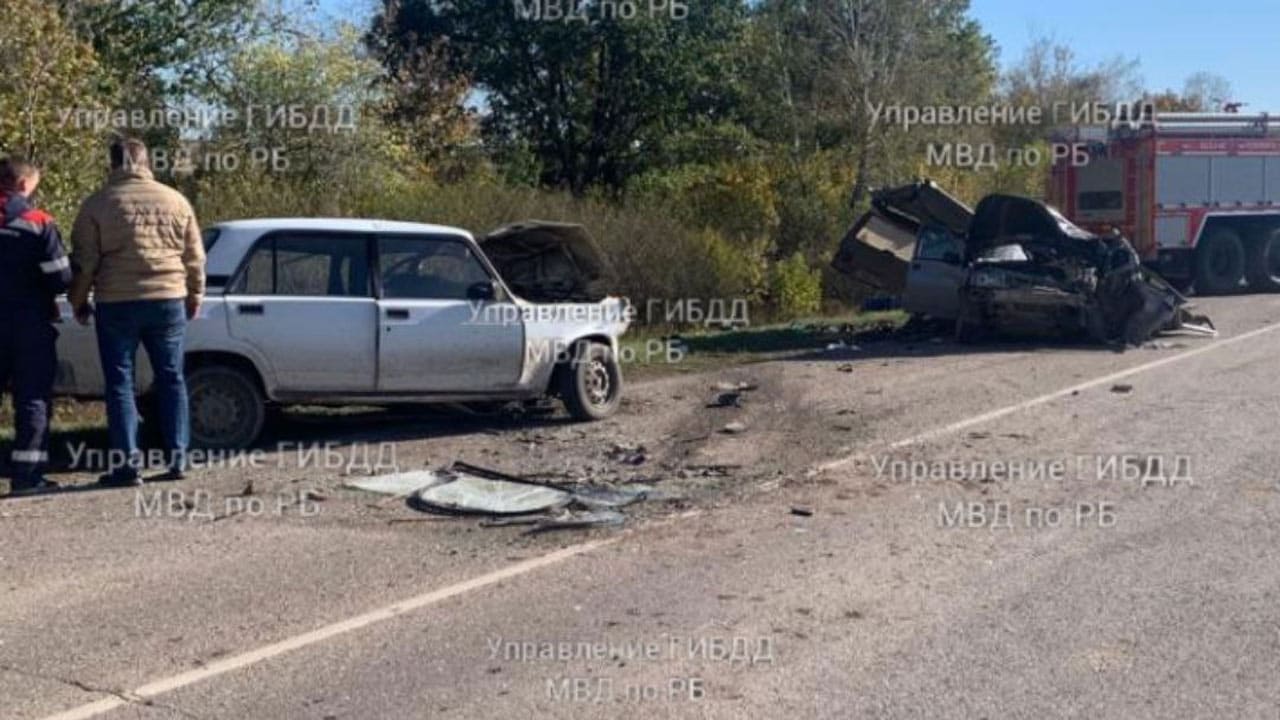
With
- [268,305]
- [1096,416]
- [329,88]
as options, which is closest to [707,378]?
[1096,416]

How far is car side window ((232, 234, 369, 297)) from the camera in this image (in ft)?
33.7

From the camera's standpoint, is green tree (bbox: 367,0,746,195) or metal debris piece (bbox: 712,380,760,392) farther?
green tree (bbox: 367,0,746,195)

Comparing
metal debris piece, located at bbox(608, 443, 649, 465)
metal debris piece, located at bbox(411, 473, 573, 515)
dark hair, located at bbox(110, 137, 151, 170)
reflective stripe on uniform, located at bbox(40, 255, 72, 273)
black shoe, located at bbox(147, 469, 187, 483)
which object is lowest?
metal debris piece, located at bbox(411, 473, 573, 515)

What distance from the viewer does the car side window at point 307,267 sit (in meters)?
10.3

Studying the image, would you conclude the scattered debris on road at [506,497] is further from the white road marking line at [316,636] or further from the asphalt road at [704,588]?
the white road marking line at [316,636]

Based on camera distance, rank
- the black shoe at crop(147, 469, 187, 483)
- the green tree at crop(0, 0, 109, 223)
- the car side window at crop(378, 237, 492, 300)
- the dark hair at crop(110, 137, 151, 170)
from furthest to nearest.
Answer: the green tree at crop(0, 0, 109, 223)
the car side window at crop(378, 237, 492, 300)
the black shoe at crop(147, 469, 187, 483)
the dark hair at crop(110, 137, 151, 170)

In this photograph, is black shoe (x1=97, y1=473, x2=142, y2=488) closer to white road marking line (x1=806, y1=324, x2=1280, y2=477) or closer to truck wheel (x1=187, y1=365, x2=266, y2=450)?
truck wheel (x1=187, y1=365, x2=266, y2=450)

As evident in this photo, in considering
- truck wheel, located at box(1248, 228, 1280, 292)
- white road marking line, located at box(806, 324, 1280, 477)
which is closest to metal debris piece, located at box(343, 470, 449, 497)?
white road marking line, located at box(806, 324, 1280, 477)

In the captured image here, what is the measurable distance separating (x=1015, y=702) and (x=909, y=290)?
13698mm

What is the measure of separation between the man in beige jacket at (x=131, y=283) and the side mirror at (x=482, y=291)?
2.35 metres

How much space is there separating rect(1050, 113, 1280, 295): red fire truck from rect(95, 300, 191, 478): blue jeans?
Answer: 62.4 feet

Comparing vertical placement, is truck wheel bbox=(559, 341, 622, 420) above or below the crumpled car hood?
below

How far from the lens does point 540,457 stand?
10.3m

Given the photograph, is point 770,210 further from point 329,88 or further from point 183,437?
point 183,437
